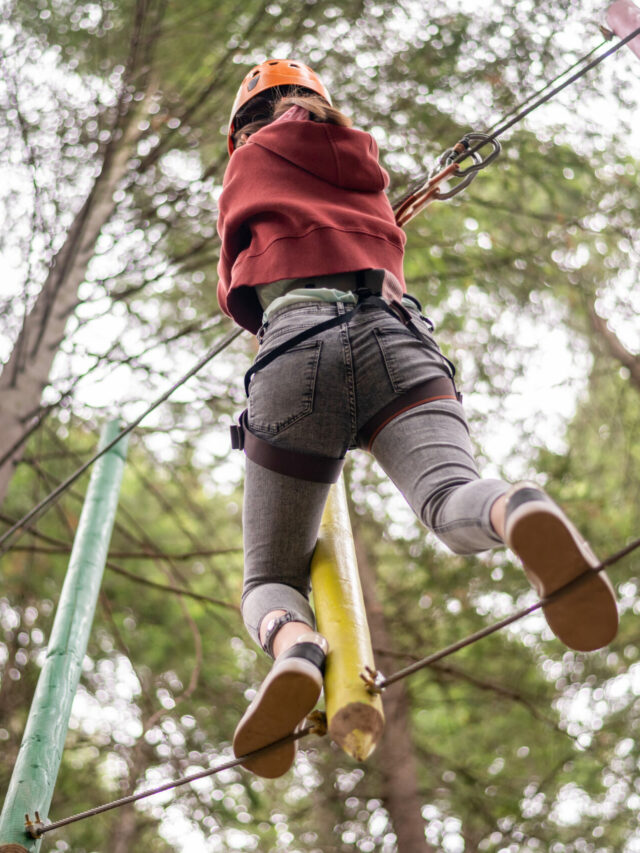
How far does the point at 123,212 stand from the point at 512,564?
332 cm

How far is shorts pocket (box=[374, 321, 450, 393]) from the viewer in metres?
1.79

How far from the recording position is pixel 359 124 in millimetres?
4883

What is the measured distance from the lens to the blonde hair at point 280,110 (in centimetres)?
205

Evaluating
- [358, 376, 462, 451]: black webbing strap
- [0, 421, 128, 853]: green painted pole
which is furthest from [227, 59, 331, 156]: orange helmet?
[0, 421, 128, 853]: green painted pole

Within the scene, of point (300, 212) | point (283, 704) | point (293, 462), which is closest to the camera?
point (283, 704)

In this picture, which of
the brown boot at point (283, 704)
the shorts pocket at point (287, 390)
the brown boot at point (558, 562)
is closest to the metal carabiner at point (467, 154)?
the shorts pocket at point (287, 390)

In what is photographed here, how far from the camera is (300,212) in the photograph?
1.93m

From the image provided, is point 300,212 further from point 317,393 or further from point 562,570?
point 562,570

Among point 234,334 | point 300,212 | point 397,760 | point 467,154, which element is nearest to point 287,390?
point 300,212

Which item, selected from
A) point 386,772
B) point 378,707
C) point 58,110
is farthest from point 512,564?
point 378,707

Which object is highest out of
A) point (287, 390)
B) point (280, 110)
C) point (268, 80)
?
point (268, 80)

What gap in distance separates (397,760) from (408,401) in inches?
153

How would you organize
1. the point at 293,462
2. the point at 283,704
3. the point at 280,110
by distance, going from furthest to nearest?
the point at 280,110 → the point at 293,462 → the point at 283,704

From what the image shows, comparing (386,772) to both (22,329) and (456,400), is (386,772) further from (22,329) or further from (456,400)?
(456,400)
